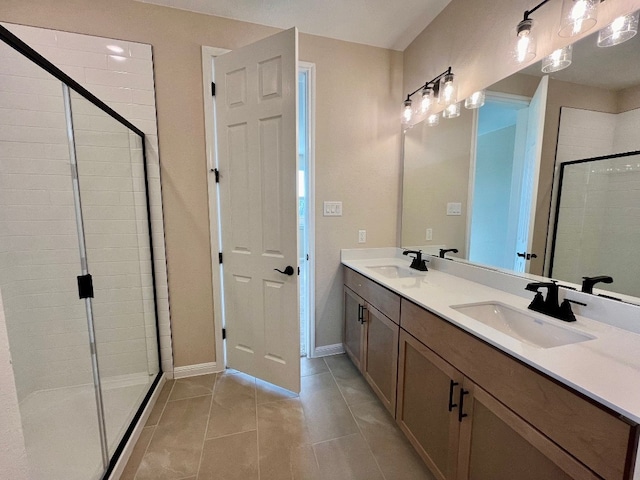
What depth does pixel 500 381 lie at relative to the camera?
894mm

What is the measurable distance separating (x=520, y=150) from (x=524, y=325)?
0.90 metres

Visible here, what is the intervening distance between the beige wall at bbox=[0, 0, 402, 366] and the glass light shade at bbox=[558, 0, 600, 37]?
1.28 meters

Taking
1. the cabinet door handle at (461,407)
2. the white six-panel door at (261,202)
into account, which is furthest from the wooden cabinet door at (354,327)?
the cabinet door handle at (461,407)

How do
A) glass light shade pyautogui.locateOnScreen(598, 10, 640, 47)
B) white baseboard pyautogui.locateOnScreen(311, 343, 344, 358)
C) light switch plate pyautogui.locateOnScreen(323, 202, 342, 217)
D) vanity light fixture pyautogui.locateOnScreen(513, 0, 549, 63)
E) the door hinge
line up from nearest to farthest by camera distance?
1. glass light shade pyautogui.locateOnScreen(598, 10, 640, 47)
2. vanity light fixture pyautogui.locateOnScreen(513, 0, 549, 63)
3. the door hinge
4. light switch plate pyautogui.locateOnScreen(323, 202, 342, 217)
5. white baseboard pyautogui.locateOnScreen(311, 343, 344, 358)

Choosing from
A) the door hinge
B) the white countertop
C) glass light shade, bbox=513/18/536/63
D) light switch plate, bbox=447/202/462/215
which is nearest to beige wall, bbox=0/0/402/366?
light switch plate, bbox=447/202/462/215

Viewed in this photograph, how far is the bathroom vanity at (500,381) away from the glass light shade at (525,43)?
3.58 feet

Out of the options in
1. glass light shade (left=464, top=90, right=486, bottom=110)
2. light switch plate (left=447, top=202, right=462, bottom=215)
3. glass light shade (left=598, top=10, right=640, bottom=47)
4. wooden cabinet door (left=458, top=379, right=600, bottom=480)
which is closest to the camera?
wooden cabinet door (left=458, top=379, right=600, bottom=480)

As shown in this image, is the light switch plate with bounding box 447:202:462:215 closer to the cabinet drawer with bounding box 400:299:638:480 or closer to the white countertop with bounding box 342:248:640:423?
the white countertop with bounding box 342:248:640:423

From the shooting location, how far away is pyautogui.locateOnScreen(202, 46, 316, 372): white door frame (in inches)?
75.6

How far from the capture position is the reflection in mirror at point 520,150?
1.07 meters

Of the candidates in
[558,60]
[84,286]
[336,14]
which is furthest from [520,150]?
[84,286]

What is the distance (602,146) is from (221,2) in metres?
2.26

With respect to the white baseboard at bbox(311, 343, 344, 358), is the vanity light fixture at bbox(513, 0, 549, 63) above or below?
above

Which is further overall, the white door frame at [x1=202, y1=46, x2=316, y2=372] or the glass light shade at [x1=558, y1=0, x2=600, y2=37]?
the white door frame at [x1=202, y1=46, x2=316, y2=372]
